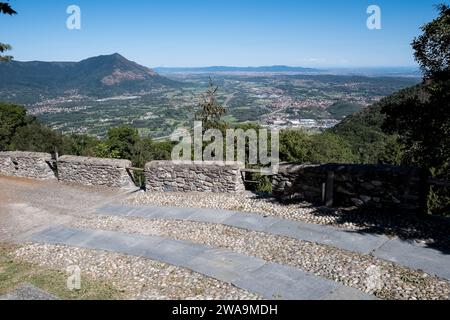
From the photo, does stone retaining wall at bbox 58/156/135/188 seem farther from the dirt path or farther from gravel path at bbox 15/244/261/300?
gravel path at bbox 15/244/261/300

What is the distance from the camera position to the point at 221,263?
6.99 metres

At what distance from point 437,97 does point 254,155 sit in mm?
21245

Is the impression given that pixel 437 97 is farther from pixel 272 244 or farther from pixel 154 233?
pixel 154 233

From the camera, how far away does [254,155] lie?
96.2 feet

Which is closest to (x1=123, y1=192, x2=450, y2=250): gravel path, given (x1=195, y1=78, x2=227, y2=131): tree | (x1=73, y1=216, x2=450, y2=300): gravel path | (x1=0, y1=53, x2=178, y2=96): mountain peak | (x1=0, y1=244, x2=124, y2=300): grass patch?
(x1=73, y1=216, x2=450, y2=300): gravel path

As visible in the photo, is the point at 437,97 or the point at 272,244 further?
the point at 437,97

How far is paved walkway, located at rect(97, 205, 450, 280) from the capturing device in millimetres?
6309

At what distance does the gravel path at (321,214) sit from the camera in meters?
7.45

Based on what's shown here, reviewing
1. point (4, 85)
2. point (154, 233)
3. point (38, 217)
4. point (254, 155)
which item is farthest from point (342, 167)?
point (4, 85)

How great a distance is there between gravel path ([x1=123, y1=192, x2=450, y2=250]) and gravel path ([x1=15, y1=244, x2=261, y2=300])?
132 inches

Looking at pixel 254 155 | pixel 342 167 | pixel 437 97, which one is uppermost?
pixel 437 97

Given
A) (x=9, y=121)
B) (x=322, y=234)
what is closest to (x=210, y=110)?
(x=322, y=234)

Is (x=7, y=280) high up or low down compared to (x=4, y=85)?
down

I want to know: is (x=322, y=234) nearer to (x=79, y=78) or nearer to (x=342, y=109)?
(x=342, y=109)
